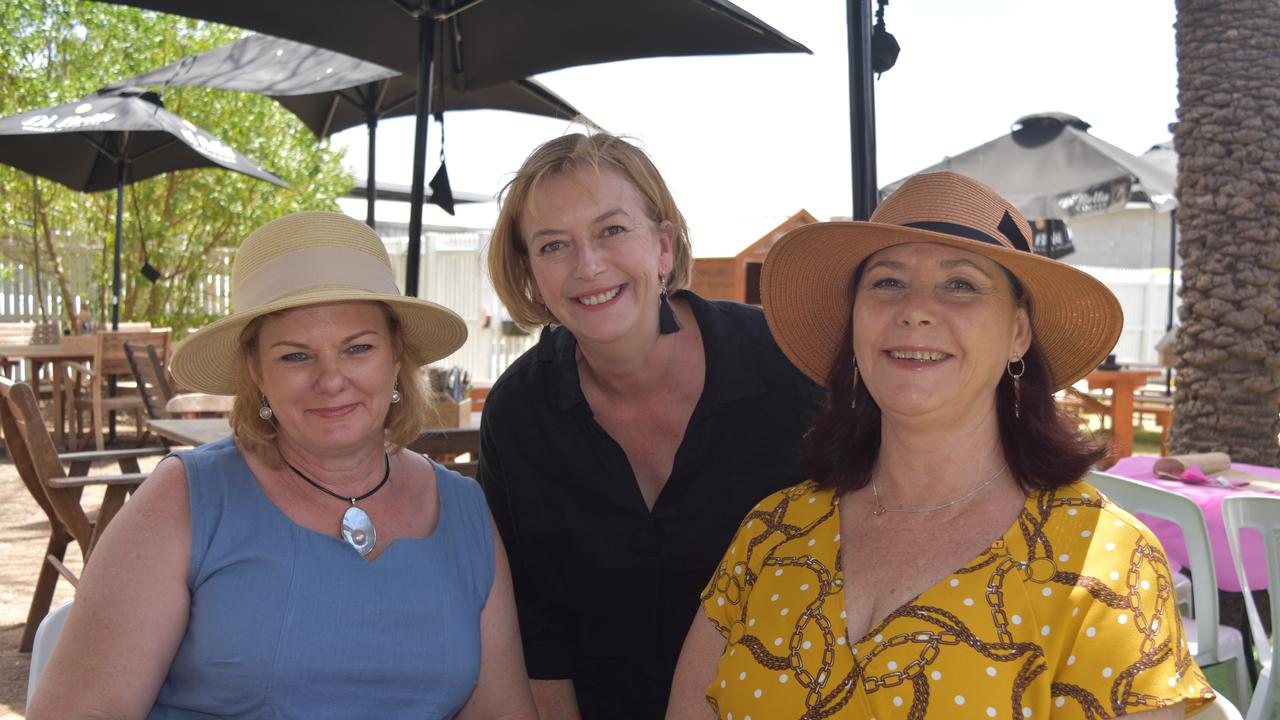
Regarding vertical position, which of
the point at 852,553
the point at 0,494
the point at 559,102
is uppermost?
the point at 559,102

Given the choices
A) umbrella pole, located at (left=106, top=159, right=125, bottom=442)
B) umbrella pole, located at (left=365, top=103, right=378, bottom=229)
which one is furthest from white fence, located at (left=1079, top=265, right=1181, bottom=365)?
umbrella pole, located at (left=106, top=159, right=125, bottom=442)

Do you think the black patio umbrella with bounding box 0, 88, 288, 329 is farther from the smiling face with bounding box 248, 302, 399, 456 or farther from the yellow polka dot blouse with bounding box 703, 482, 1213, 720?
the yellow polka dot blouse with bounding box 703, 482, 1213, 720

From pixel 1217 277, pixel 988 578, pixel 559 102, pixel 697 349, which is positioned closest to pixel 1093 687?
pixel 988 578

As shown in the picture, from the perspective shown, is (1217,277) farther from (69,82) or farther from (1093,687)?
(69,82)

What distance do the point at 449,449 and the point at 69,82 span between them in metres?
11.2

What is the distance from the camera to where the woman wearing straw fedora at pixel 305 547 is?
1.92 metres

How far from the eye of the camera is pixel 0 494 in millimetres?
8359

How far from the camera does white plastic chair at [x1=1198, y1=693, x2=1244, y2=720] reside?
169 centimetres

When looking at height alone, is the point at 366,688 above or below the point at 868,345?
below

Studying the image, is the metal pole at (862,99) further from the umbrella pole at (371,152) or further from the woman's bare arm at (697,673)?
the umbrella pole at (371,152)

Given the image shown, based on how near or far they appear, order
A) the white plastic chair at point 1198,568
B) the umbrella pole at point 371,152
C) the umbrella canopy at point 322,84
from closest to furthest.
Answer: the white plastic chair at point 1198,568 < the umbrella canopy at point 322,84 < the umbrella pole at point 371,152

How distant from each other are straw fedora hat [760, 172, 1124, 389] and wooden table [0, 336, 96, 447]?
957cm

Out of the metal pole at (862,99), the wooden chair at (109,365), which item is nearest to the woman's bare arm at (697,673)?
the metal pole at (862,99)

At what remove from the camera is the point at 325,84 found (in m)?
6.24
